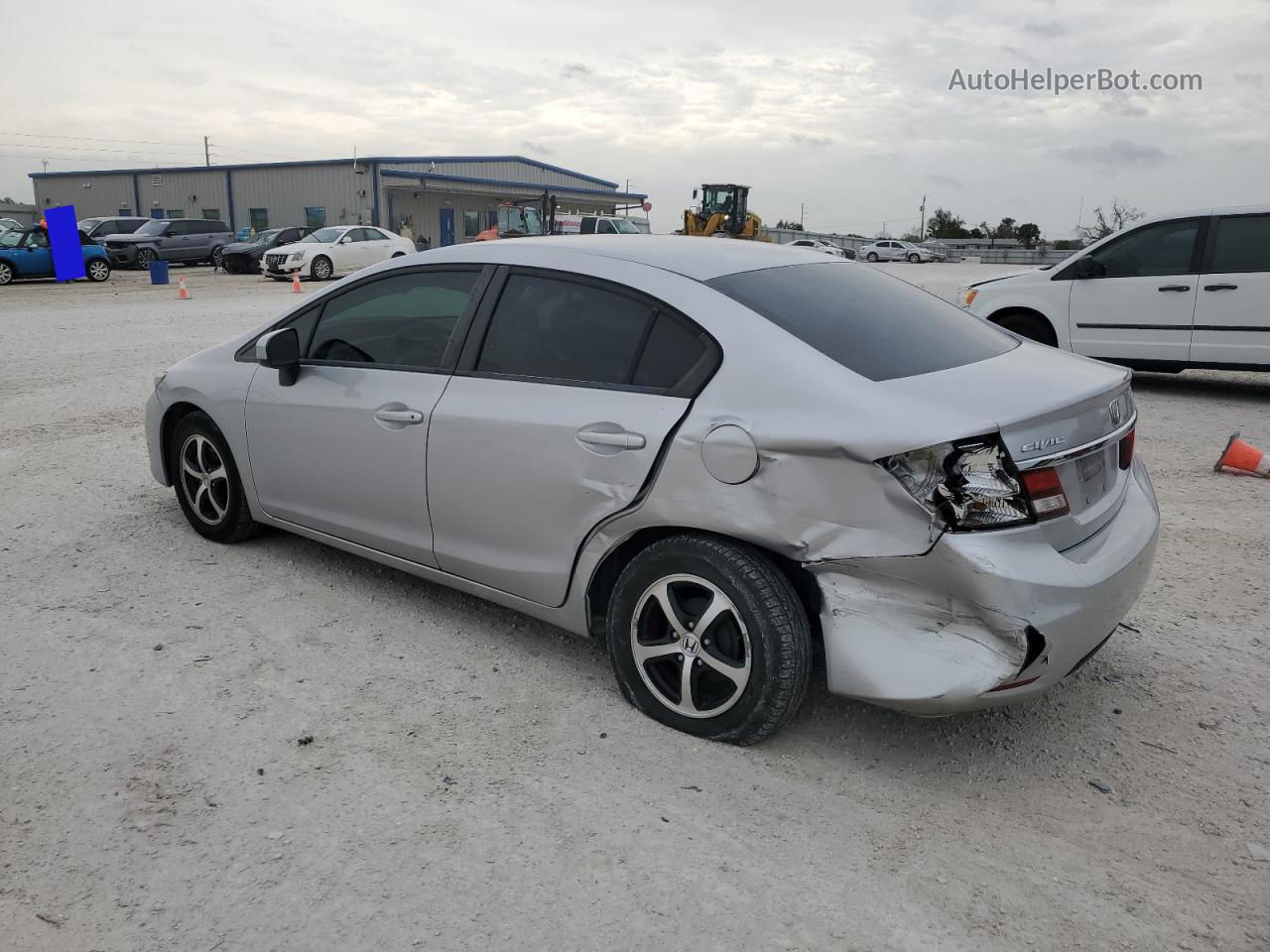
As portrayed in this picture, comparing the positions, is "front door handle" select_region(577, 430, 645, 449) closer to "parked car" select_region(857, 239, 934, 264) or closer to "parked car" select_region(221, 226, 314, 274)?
"parked car" select_region(221, 226, 314, 274)

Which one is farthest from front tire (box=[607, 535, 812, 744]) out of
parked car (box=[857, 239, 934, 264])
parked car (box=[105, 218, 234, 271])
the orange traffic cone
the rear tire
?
parked car (box=[857, 239, 934, 264])

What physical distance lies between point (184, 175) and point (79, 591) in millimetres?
56643

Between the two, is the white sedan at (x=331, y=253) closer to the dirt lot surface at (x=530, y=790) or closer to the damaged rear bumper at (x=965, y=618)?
the dirt lot surface at (x=530, y=790)

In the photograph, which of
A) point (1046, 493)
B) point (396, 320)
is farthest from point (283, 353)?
point (1046, 493)

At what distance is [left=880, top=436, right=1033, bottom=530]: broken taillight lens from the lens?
103 inches

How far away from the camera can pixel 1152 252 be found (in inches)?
356

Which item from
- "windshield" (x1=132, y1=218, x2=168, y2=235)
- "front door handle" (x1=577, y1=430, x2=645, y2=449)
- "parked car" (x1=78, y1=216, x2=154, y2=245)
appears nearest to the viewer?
"front door handle" (x1=577, y1=430, x2=645, y2=449)

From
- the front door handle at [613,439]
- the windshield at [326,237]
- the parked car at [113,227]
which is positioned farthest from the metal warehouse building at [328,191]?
the front door handle at [613,439]

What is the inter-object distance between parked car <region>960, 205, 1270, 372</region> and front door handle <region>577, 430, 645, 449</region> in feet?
25.1

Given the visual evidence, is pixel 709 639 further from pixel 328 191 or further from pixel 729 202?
pixel 328 191

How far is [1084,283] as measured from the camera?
9359 millimetres

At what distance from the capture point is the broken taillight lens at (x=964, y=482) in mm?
2611

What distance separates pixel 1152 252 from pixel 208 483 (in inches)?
325

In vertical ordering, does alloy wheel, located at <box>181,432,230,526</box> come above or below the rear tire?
below
